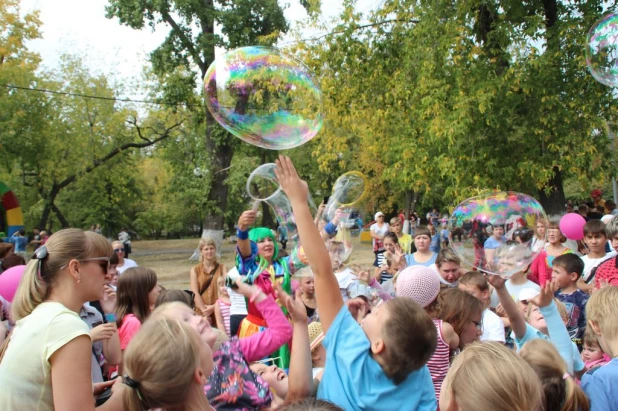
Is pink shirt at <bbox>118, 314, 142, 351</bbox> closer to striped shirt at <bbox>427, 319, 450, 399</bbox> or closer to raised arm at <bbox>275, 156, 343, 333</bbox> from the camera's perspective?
raised arm at <bbox>275, 156, 343, 333</bbox>

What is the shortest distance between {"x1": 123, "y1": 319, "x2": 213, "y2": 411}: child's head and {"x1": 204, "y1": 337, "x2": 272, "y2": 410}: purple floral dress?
0.51 meters

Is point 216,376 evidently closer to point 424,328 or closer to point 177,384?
point 177,384

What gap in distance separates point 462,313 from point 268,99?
288 cm

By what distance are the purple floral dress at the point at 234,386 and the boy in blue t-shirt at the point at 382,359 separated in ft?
1.12

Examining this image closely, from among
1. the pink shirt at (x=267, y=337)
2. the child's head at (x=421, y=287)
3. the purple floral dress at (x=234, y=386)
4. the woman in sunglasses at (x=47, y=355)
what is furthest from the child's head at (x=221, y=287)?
the woman in sunglasses at (x=47, y=355)

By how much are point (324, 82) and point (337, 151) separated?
175 centimetres

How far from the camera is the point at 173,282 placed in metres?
18.2

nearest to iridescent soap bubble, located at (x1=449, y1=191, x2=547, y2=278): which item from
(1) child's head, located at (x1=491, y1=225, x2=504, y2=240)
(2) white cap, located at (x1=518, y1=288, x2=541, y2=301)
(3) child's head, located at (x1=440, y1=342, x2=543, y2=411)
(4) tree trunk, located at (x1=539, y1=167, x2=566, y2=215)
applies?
(1) child's head, located at (x1=491, y1=225, x2=504, y2=240)

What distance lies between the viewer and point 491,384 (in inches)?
80.7

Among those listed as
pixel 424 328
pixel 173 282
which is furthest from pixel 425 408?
pixel 173 282

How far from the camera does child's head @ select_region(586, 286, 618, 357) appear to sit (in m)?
2.85

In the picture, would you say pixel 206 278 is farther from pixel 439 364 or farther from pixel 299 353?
pixel 299 353

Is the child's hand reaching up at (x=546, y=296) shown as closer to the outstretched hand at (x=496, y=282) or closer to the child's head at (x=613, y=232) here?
the outstretched hand at (x=496, y=282)

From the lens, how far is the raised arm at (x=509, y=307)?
3477 millimetres
